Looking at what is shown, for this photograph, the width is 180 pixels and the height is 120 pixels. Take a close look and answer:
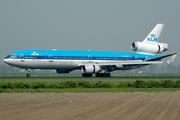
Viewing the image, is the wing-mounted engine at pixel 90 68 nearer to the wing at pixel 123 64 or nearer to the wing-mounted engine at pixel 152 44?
the wing at pixel 123 64

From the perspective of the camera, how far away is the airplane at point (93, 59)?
50.1 metres

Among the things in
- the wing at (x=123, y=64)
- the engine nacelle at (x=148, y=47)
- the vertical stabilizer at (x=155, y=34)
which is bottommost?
the wing at (x=123, y=64)

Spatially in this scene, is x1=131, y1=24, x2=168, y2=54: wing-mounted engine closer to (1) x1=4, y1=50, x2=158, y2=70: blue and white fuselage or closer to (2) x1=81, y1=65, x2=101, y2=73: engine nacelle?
(1) x1=4, y1=50, x2=158, y2=70: blue and white fuselage

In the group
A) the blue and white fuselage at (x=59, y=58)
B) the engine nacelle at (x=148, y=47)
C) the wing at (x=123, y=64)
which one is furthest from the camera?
the engine nacelle at (x=148, y=47)

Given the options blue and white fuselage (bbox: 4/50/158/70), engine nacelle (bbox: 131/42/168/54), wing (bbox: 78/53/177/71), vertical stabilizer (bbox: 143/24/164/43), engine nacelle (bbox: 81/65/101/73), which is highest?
vertical stabilizer (bbox: 143/24/164/43)

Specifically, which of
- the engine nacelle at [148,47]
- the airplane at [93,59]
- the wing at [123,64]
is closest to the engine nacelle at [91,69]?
the airplane at [93,59]

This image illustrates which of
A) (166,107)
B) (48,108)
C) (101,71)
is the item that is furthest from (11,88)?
(101,71)

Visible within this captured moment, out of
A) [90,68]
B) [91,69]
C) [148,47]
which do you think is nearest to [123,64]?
[91,69]

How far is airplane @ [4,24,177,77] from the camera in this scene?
50.1 metres

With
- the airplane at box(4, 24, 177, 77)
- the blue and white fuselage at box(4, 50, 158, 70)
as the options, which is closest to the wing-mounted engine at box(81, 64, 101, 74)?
the airplane at box(4, 24, 177, 77)

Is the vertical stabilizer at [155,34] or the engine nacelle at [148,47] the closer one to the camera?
the engine nacelle at [148,47]

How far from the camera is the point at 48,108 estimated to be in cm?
1659

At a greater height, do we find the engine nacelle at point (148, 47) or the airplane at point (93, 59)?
the engine nacelle at point (148, 47)

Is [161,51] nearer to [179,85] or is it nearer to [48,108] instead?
[179,85]
